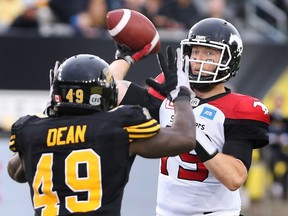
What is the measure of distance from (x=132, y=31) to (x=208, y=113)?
749 millimetres

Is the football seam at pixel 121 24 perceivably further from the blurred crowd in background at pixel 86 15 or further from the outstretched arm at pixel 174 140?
the blurred crowd in background at pixel 86 15

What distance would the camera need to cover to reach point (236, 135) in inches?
182

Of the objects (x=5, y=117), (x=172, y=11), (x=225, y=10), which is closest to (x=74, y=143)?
(x=5, y=117)

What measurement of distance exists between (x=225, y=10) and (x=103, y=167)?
937cm

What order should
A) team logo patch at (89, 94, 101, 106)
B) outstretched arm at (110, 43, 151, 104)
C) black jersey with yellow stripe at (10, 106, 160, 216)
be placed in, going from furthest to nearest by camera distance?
1. outstretched arm at (110, 43, 151, 104)
2. team logo patch at (89, 94, 101, 106)
3. black jersey with yellow stripe at (10, 106, 160, 216)

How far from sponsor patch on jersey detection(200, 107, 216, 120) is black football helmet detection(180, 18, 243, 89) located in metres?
0.14

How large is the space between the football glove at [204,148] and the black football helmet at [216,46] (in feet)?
1.37

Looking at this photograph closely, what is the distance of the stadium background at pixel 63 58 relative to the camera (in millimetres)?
8547

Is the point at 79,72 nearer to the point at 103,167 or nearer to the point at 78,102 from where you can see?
the point at 78,102

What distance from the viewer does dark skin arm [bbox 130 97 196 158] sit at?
384 cm

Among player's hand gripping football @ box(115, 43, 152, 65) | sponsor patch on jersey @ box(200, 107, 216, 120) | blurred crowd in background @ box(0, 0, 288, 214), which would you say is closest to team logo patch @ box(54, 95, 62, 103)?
sponsor patch on jersey @ box(200, 107, 216, 120)

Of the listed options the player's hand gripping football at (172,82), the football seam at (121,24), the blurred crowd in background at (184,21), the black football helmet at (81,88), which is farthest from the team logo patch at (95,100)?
the blurred crowd in background at (184,21)

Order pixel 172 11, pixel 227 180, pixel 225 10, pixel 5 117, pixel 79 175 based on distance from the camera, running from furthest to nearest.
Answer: pixel 225 10 → pixel 172 11 → pixel 5 117 → pixel 227 180 → pixel 79 175

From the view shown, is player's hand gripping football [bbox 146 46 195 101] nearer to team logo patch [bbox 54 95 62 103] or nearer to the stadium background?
team logo patch [bbox 54 95 62 103]
